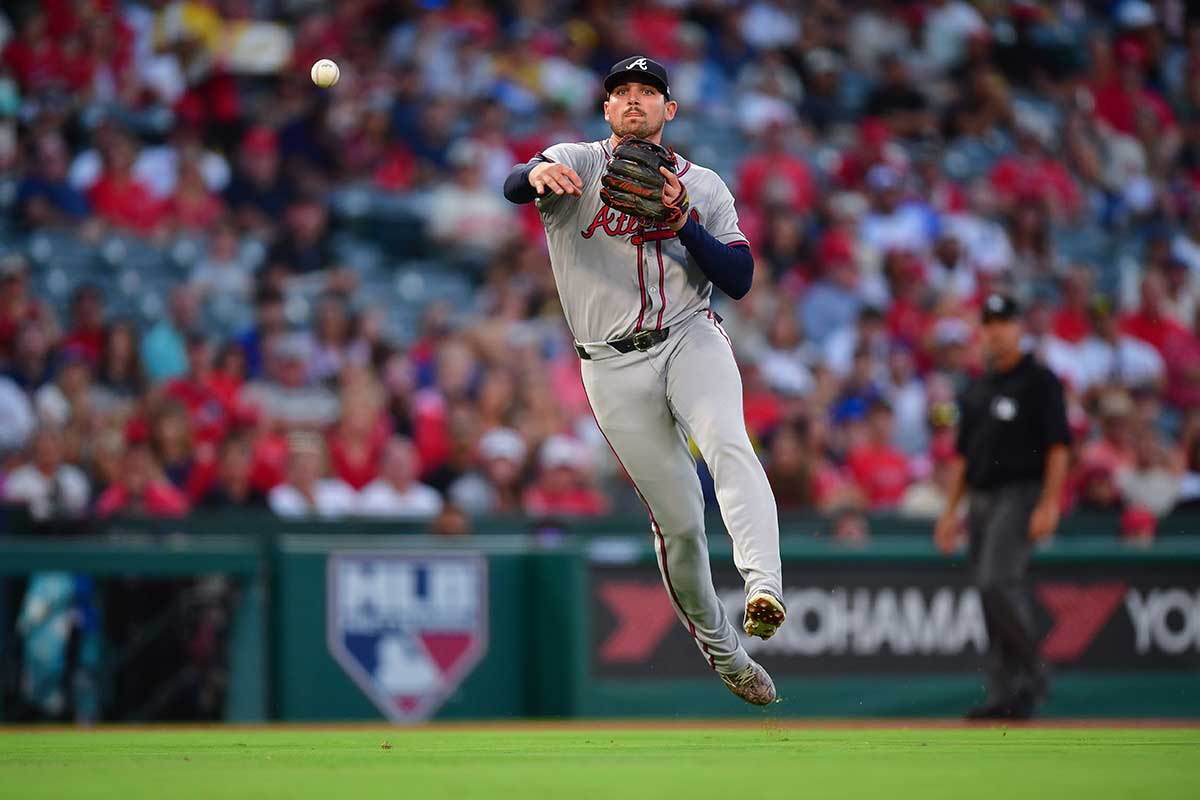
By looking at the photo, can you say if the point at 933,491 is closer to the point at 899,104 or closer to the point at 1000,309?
the point at 1000,309

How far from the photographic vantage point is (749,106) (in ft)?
56.3

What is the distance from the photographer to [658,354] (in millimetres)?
6562

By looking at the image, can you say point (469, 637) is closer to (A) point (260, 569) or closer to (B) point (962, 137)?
(A) point (260, 569)

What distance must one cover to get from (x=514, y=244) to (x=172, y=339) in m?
3.11

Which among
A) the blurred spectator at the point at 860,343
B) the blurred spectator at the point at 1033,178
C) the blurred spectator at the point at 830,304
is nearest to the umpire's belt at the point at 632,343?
the blurred spectator at the point at 860,343

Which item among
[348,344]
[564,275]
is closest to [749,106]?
[348,344]

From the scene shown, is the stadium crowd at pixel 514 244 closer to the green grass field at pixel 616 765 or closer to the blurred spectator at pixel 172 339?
the blurred spectator at pixel 172 339

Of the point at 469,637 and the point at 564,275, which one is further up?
the point at 564,275

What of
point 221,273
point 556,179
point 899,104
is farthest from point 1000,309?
point 899,104

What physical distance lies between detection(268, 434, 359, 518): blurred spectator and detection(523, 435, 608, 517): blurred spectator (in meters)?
1.23

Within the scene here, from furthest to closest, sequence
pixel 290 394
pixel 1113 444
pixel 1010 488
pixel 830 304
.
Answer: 1. pixel 830 304
2. pixel 1113 444
3. pixel 290 394
4. pixel 1010 488

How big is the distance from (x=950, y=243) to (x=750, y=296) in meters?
2.51

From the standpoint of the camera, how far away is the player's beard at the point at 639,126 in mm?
6555

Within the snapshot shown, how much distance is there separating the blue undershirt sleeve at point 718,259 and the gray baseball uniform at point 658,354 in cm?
21
